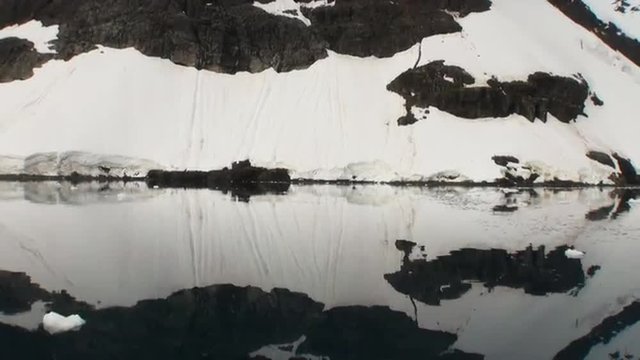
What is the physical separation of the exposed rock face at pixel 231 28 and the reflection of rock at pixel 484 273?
57.4 meters

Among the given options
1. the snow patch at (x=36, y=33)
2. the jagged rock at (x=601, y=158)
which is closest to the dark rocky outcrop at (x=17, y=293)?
the snow patch at (x=36, y=33)

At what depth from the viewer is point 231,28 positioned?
79938mm

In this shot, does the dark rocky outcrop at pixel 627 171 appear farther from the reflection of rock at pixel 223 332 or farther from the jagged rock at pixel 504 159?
the reflection of rock at pixel 223 332

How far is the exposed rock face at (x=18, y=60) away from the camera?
74.1 meters

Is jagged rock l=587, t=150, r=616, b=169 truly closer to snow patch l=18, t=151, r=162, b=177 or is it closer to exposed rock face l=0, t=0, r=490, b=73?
exposed rock face l=0, t=0, r=490, b=73

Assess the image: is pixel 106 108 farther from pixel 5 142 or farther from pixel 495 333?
pixel 495 333

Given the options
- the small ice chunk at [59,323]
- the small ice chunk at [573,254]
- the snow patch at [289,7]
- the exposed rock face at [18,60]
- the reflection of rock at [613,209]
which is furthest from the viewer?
the snow patch at [289,7]

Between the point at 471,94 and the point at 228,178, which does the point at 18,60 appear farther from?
the point at 471,94

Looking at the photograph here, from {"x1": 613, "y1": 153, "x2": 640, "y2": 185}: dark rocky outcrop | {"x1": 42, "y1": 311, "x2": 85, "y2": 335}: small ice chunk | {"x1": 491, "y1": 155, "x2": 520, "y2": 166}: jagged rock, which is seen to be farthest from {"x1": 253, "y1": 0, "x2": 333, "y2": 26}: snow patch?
{"x1": 42, "y1": 311, "x2": 85, "y2": 335}: small ice chunk

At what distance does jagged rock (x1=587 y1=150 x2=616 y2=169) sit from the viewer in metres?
72.9

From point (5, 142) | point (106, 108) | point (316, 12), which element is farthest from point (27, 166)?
point (316, 12)

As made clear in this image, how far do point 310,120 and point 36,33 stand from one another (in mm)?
33430

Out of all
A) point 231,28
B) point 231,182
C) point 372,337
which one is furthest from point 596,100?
point 372,337

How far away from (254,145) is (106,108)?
15.2 metres
